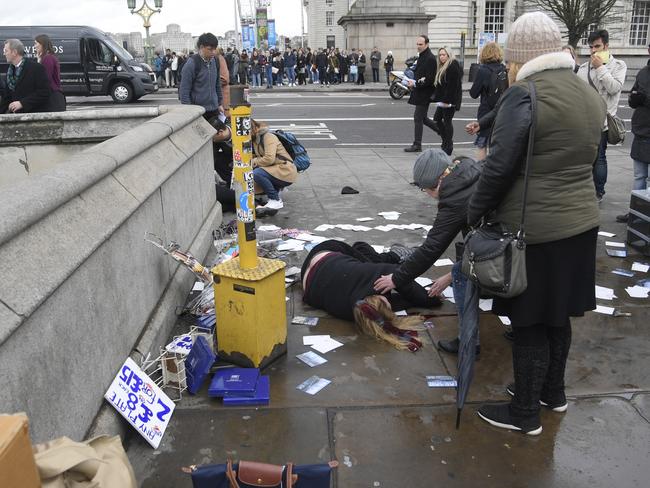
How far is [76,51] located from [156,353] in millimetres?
19471

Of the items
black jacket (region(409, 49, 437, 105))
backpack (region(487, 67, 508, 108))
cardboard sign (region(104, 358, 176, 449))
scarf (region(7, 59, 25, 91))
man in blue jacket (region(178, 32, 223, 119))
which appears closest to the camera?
cardboard sign (region(104, 358, 176, 449))

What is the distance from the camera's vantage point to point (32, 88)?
7.26 meters

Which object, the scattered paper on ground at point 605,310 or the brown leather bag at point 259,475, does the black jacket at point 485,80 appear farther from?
the brown leather bag at point 259,475

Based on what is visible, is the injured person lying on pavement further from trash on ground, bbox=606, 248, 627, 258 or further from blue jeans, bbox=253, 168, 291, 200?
blue jeans, bbox=253, 168, 291, 200

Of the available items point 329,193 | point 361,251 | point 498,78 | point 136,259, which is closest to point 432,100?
point 498,78

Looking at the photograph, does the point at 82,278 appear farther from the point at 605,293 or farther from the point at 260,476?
the point at 605,293

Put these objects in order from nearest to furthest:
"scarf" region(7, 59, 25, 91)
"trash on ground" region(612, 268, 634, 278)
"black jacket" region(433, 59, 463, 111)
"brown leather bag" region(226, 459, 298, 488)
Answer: "brown leather bag" region(226, 459, 298, 488) → "trash on ground" region(612, 268, 634, 278) → "scarf" region(7, 59, 25, 91) → "black jacket" region(433, 59, 463, 111)

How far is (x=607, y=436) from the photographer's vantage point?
3141 millimetres

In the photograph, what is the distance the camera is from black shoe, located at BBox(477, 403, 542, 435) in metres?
3.15

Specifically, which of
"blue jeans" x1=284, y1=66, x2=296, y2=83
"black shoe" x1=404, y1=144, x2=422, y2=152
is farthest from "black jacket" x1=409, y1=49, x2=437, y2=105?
"blue jeans" x1=284, y1=66, x2=296, y2=83

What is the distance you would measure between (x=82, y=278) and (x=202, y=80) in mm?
5915

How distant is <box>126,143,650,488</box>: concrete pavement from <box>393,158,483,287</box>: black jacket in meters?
0.70

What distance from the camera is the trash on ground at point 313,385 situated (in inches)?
141

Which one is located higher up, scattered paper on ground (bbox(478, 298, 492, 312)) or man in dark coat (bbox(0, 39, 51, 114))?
man in dark coat (bbox(0, 39, 51, 114))
